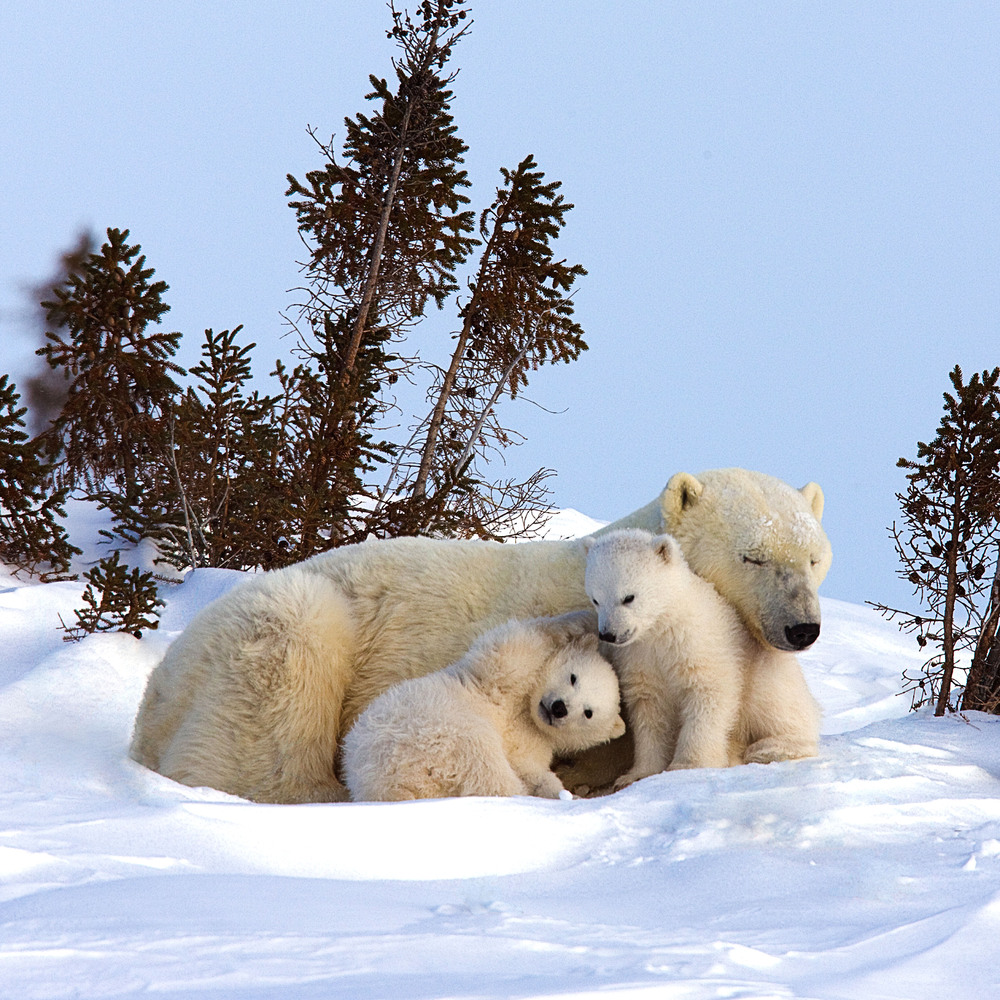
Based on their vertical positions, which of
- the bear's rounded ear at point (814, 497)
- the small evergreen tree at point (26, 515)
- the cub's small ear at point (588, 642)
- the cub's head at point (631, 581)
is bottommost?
the cub's small ear at point (588, 642)

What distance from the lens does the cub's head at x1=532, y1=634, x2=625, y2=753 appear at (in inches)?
148

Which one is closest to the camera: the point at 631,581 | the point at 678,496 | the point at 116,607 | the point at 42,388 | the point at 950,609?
the point at 631,581

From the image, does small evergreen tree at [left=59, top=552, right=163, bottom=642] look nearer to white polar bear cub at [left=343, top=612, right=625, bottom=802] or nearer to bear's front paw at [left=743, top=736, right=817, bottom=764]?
white polar bear cub at [left=343, top=612, right=625, bottom=802]

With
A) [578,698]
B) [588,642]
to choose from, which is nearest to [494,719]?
[578,698]

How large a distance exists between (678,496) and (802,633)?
0.76m

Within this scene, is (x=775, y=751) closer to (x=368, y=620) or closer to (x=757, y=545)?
(x=757, y=545)

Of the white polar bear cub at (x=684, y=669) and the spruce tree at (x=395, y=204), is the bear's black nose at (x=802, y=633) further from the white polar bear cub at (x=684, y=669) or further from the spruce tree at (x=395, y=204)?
the spruce tree at (x=395, y=204)

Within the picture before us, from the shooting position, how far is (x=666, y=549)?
3.88 m

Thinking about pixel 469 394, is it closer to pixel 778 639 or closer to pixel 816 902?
pixel 778 639

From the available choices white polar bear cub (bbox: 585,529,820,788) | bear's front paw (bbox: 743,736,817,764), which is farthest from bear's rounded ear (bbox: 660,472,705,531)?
bear's front paw (bbox: 743,736,817,764)

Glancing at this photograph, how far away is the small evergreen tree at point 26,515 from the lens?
993cm

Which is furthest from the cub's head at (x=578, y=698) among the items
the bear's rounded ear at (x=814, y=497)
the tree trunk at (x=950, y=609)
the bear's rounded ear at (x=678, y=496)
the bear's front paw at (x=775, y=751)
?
the tree trunk at (x=950, y=609)

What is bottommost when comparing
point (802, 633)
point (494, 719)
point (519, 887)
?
point (519, 887)

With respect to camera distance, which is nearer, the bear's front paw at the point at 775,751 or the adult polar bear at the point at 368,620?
the bear's front paw at the point at 775,751
